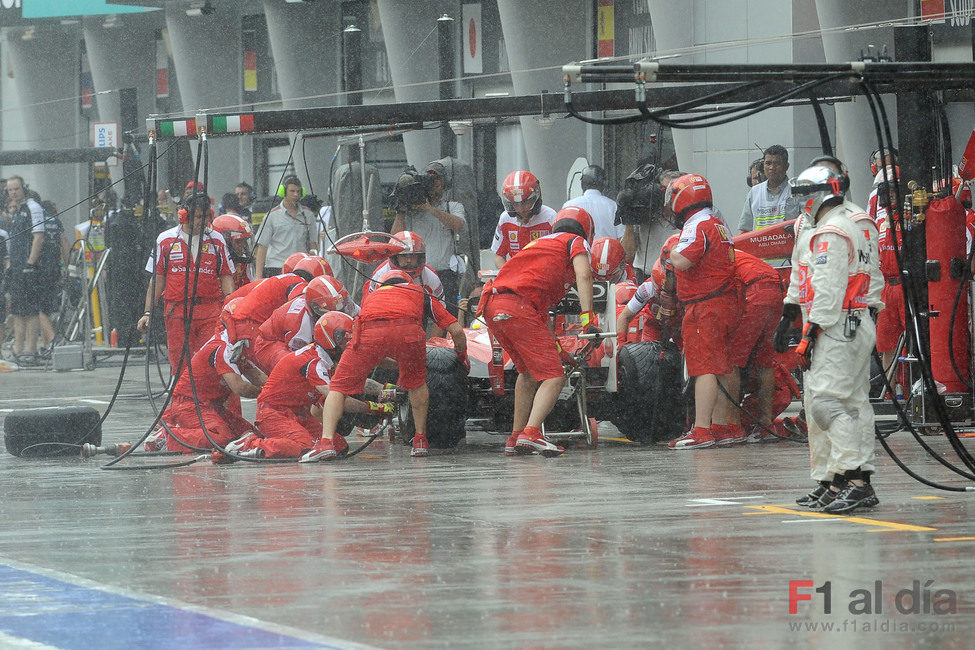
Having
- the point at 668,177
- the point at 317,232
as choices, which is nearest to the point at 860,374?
the point at 668,177

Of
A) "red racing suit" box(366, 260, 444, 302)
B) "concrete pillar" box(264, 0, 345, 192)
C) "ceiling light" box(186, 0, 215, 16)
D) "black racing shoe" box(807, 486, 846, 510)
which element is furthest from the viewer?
"ceiling light" box(186, 0, 215, 16)

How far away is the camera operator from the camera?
52.3 feet

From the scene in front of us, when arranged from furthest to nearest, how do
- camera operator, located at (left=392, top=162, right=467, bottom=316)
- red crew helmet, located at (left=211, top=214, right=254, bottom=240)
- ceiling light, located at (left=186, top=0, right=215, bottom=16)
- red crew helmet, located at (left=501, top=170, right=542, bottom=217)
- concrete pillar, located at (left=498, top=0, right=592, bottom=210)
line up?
ceiling light, located at (left=186, top=0, right=215, bottom=16) → concrete pillar, located at (left=498, top=0, right=592, bottom=210) → camera operator, located at (left=392, top=162, right=467, bottom=316) → red crew helmet, located at (left=211, top=214, right=254, bottom=240) → red crew helmet, located at (left=501, top=170, right=542, bottom=217)

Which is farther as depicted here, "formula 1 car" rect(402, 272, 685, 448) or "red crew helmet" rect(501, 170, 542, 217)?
"red crew helmet" rect(501, 170, 542, 217)

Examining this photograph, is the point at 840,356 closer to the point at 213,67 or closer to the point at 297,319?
the point at 297,319

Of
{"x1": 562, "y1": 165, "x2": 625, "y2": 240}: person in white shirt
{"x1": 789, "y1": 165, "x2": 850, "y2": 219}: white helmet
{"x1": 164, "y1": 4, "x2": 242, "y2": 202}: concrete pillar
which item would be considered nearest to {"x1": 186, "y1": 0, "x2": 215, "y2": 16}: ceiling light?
{"x1": 164, "y1": 4, "x2": 242, "y2": 202}: concrete pillar

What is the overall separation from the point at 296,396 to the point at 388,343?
993mm

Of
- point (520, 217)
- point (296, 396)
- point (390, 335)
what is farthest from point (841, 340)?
point (520, 217)

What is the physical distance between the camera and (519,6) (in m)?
25.3

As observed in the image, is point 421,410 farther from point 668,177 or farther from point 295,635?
point 295,635

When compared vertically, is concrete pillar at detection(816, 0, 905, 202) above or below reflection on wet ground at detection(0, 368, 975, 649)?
above

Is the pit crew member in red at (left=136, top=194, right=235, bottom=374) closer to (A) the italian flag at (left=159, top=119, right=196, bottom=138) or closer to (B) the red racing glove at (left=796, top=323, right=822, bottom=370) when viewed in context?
(A) the italian flag at (left=159, top=119, right=196, bottom=138)

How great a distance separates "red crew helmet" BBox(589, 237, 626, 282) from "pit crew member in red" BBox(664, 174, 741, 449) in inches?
20.4

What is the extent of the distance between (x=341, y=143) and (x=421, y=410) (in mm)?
5461
